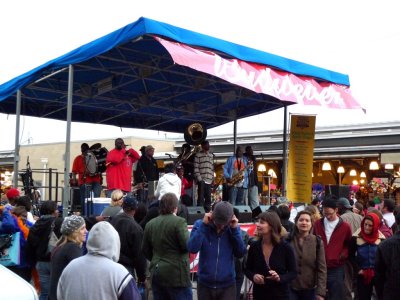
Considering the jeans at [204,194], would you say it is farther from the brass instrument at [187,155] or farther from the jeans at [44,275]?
the jeans at [44,275]

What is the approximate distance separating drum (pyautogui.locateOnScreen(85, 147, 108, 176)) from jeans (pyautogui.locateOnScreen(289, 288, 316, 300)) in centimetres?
730

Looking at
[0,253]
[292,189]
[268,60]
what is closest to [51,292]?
[0,253]

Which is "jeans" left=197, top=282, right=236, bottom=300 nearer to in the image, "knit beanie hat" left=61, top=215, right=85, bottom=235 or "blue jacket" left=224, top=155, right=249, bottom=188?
"knit beanie hat" left=61, top=215, right=85, bottom=235

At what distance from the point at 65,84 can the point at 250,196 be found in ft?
18.2

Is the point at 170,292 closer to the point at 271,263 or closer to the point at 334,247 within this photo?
the point at 271,263

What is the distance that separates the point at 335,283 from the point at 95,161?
7308 millimetres

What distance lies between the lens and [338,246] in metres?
6.91

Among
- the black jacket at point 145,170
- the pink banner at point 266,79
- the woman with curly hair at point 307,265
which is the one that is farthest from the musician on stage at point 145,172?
the woman with curly hair at point 307,265

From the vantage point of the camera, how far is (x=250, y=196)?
45.8 feet

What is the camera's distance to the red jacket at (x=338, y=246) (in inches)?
270

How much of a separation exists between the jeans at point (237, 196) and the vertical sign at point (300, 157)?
1445mm

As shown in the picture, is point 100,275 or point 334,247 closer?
point 100,275

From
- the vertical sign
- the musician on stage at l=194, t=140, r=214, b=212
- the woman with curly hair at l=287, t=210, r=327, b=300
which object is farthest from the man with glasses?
the musician on stage at l=194, t=140, r=214, b=212

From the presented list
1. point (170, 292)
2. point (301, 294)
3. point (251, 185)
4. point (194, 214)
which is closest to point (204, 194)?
point (251, 185)
